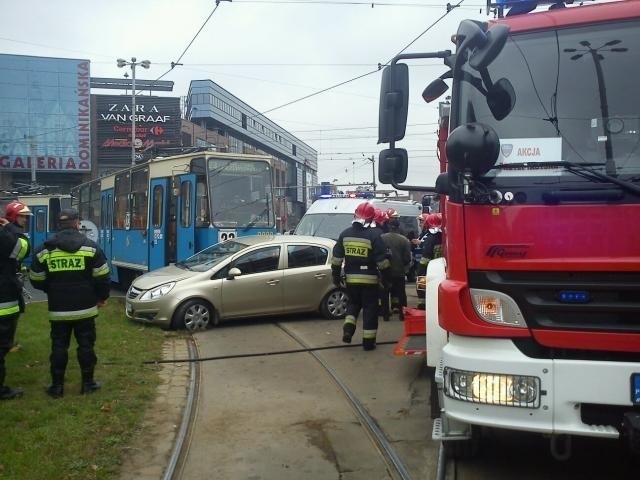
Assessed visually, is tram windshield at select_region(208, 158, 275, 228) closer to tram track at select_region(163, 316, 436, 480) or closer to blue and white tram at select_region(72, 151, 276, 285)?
blue and white tram at select_region(72, 151, 276, 285)

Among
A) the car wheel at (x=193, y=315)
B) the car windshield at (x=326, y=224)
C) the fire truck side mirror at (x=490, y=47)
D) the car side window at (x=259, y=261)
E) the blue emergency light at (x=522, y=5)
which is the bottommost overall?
the car wheel at (x=193, y=315)

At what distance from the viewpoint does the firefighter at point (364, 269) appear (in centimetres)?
853

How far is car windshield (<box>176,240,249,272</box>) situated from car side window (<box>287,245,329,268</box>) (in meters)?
0.80

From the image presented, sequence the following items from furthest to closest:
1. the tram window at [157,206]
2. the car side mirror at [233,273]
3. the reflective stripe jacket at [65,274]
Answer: the tram window at [157,206]
the car side mirror at [233,273]
the reflective stripe jacket at [65,274]

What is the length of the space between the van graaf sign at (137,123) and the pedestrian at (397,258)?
A: 42.5m

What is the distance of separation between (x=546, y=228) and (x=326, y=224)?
13959 mm

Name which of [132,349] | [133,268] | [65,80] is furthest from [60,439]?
[65,80]

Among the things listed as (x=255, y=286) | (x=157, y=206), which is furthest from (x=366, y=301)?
(x=157, y=206)

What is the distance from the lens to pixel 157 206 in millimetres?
14883

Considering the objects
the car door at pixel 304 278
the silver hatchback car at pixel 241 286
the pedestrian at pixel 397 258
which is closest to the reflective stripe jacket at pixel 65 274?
the silver hatchback car at pixel 241 286

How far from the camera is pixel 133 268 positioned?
1591cm

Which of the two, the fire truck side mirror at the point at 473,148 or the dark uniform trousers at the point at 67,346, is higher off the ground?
the fire truck side mirror at the point at 473,148

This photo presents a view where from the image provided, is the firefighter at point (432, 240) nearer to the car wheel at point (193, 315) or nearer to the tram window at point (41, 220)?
the car wheel at point (193, 315)

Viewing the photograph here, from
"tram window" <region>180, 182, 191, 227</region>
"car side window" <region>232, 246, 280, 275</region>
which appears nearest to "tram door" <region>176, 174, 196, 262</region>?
"tram window" <region>180, 182, 191, 227</region>
